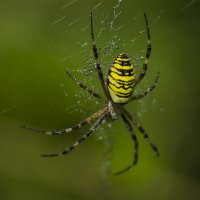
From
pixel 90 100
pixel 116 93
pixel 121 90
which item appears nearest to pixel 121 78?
pixel 121 90

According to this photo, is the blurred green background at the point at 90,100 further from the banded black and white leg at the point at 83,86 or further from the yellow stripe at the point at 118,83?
the yellow stripe at the point at 118,83

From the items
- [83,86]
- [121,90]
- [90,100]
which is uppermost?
[90,100]

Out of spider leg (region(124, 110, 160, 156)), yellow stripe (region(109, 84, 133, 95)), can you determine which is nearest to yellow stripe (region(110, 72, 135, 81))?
yellow stripe (region(109, 84, 133, 95))

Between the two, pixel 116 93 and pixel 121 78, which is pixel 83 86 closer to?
pixel 116 93

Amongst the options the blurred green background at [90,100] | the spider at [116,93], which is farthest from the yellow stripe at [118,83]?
the blurred green background at [90,100]

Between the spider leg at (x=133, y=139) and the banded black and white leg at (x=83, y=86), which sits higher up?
the banded black and white leg at (x=83, y=86)
